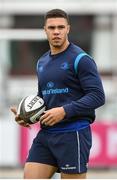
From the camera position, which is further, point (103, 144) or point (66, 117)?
point (103, 144)

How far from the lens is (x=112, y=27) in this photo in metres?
28.9

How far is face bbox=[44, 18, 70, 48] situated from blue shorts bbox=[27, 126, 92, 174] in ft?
2.41

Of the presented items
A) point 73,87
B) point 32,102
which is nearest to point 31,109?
point 32,102

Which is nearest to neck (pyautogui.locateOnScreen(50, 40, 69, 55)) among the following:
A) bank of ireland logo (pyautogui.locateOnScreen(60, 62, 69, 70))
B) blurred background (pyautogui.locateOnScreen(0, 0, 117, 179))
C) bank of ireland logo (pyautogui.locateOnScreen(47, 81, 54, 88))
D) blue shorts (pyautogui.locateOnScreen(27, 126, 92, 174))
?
bank of ireland logo (pyautogui.locateOnScreen(60, 62, 69, 70))

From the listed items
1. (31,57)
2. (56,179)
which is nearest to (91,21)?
(31,57)

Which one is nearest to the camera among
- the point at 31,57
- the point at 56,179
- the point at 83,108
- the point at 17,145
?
the point at 83,108

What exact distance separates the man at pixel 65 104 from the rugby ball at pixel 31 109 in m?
0.07

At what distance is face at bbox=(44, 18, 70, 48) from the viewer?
6957mm

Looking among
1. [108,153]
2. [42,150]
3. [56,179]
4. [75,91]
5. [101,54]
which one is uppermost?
[75,91]

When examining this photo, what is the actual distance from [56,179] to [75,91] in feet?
4.10

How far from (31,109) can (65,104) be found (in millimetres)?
355

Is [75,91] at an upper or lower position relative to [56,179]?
upper

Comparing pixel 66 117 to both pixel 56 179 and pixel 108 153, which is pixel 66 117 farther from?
pixel 108 153

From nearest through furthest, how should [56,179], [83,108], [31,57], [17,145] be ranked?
1. [83,108]
2. [56,179]
3. [17,145]
4. [31,57]
